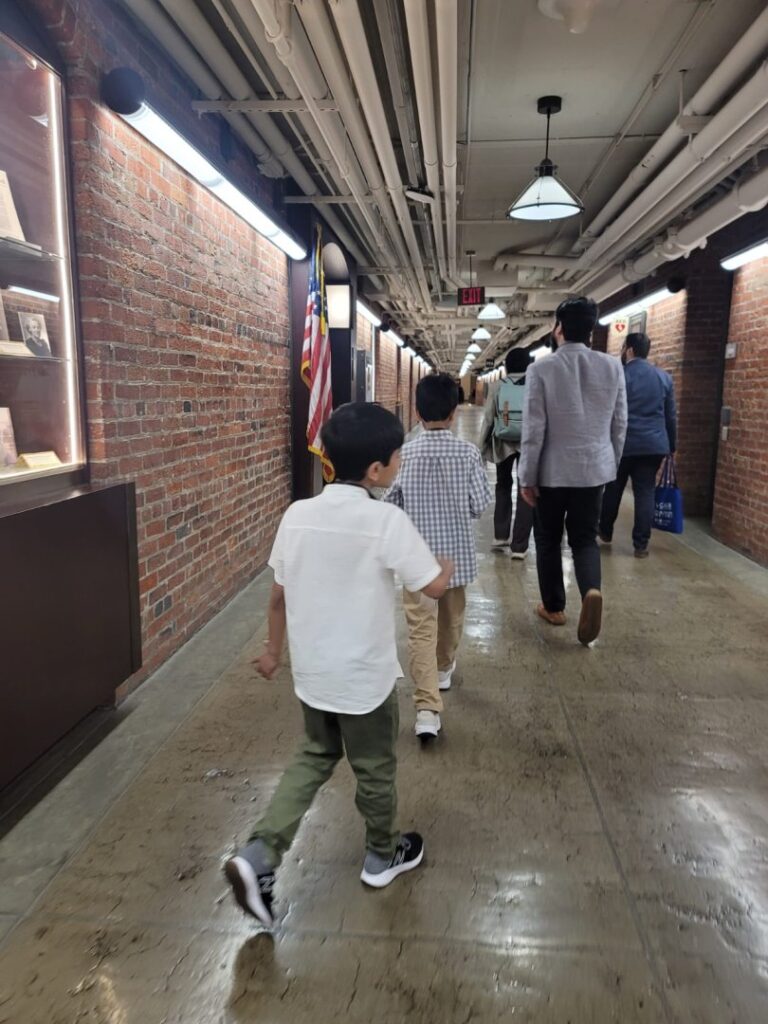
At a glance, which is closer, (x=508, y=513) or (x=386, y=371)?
(x=508, y=513)

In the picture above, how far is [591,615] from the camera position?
10.8 feet

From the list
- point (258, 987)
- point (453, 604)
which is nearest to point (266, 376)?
point (453, 604)

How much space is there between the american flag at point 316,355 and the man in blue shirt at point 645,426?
2507mm

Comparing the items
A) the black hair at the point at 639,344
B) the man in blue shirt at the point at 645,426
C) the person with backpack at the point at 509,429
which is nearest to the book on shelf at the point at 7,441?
the person with backpack at the point at 509,429

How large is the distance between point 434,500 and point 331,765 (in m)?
1.11

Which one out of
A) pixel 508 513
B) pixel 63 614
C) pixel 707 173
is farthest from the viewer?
pixel 508 513

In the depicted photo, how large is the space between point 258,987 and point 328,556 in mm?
990

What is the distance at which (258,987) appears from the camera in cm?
147

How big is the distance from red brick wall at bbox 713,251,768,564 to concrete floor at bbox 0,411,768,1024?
2.68 metres

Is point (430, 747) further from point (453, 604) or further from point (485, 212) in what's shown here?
point (485, 212)

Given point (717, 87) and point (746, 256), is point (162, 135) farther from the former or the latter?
point (746, 256)

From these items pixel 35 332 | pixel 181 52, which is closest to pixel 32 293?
Answer: pixel 35 332

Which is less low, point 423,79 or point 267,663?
point 423,79

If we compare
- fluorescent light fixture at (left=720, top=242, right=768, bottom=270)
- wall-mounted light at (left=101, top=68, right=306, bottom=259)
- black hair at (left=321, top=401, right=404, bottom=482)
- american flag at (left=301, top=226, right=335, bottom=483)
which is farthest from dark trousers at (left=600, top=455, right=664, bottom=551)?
black hair at (left=321, top=401, right=404, bottom=482)
